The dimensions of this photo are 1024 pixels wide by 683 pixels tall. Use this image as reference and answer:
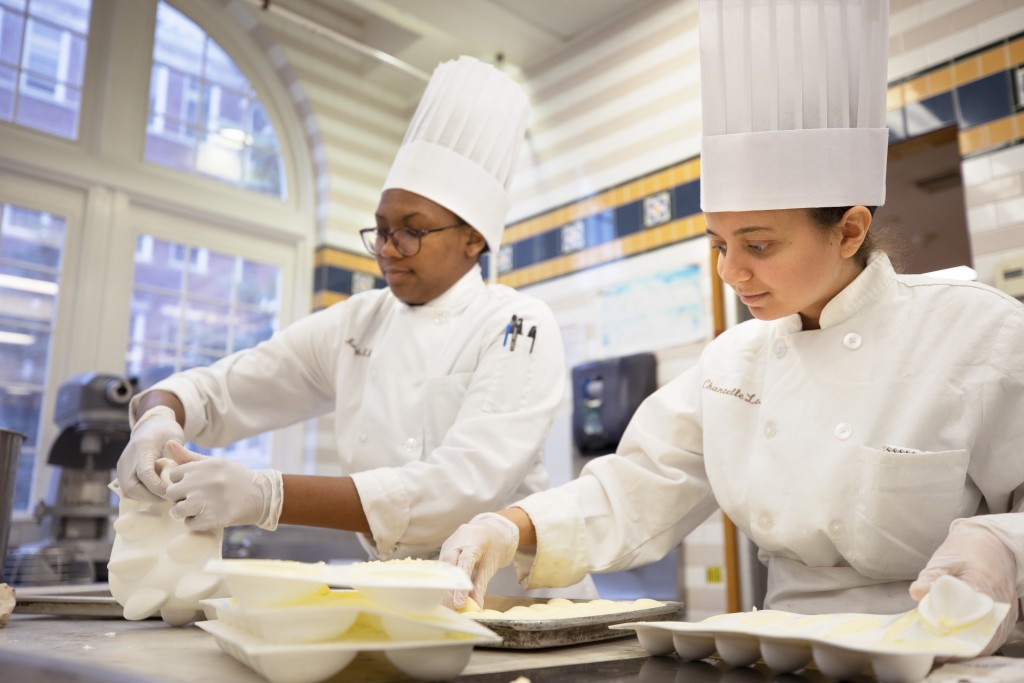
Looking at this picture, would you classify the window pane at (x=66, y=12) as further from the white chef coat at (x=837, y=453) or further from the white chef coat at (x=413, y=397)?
the white chef coat at (x=837, y=453)

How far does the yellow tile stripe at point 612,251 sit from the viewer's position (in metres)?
3.60

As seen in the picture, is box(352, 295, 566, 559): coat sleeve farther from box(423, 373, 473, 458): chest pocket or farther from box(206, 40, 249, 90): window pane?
box(206, 40, 249, 90): window pane

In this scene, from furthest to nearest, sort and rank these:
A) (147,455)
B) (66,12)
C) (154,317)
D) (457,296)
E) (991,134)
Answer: (154,317) < (66,12) < (991,134) < (457,296) < (147,455)

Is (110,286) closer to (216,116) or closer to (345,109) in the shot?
(216,116)

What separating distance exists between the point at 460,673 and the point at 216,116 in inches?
169

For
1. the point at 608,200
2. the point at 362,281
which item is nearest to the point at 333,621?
the point at 608,200

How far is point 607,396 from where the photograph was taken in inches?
146

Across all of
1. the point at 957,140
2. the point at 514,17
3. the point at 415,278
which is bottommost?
the point at 415,278

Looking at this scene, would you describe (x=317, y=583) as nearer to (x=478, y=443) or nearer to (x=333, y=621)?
(x=333, y=621)

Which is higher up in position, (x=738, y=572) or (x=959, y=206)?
(x=959, y=206)

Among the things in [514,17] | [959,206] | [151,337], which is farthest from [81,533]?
[959,206]

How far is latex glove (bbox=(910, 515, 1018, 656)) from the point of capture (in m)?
0.84

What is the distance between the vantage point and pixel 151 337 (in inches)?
160

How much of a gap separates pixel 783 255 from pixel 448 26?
3.30 m
